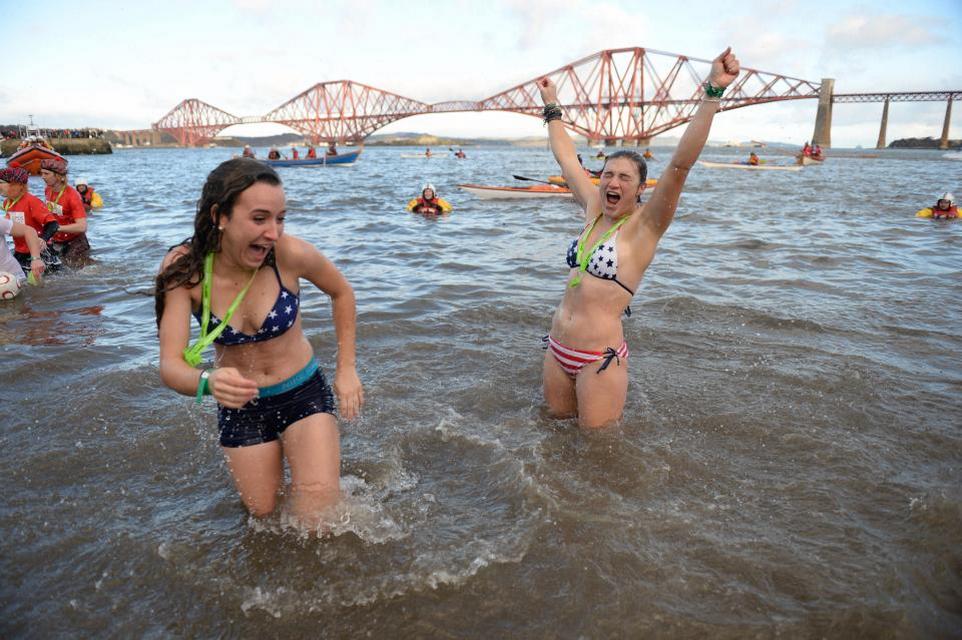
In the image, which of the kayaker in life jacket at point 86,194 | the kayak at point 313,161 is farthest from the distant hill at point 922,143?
the kayaker in life jacket at point 86,194

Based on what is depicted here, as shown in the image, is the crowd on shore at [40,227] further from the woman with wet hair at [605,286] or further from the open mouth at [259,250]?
the woman with wet hair at [605,286]

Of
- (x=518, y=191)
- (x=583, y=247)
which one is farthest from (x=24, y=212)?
(x=518, y=191)

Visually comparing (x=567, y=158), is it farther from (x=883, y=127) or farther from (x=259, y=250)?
(x=883, y=127)

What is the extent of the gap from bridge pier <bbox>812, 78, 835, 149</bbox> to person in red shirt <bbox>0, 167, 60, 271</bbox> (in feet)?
394

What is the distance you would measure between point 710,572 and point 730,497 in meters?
0.76

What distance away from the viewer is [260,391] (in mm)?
3076

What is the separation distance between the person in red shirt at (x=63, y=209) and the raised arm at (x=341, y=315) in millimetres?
7748

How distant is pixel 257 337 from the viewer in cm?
297

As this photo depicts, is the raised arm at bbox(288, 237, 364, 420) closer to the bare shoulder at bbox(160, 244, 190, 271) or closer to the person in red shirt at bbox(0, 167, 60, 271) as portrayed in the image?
the bare shoulder at bbox(160, 244, 190, 271)

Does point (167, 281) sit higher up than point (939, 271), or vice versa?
point (167, 281)

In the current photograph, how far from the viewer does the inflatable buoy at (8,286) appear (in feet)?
24.3

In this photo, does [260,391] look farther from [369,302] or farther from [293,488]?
[369,302]

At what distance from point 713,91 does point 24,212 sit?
905cm

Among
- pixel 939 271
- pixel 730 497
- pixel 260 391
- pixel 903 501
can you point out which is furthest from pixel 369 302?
pixel 939 271
